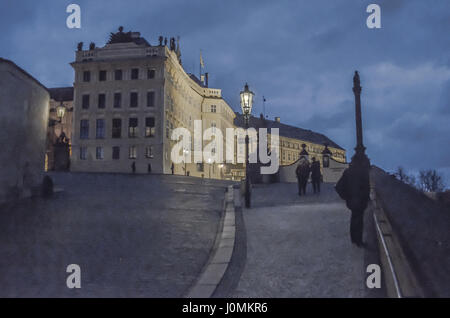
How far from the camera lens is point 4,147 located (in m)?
10.5

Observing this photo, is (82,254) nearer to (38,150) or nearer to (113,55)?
(38,150)

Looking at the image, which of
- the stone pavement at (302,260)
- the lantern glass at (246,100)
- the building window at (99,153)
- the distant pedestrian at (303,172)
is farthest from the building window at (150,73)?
the stone pavement at (302,260)

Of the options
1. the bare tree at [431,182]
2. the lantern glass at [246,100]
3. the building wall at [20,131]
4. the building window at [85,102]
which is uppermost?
the building window at [85,102]

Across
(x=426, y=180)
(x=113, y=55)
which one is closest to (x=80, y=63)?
(x=113, y=55)

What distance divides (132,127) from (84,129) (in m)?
6.18

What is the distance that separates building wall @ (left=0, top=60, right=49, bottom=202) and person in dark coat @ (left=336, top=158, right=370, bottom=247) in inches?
362

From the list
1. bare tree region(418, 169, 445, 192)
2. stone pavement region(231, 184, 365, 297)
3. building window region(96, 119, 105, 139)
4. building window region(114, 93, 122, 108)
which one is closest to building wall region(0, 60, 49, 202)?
stone pavement region(231, 184, 365, 297)

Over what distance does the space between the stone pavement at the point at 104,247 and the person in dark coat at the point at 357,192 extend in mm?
2807

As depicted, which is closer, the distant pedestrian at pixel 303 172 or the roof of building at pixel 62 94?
the distant pedestrian at pixel 303 172

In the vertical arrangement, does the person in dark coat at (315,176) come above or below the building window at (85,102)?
below

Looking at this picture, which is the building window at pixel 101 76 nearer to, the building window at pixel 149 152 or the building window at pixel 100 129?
the building window at pixel 100 129

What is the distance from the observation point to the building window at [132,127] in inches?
1783

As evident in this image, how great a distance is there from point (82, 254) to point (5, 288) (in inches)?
64.6

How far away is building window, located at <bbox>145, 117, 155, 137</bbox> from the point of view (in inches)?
1778
